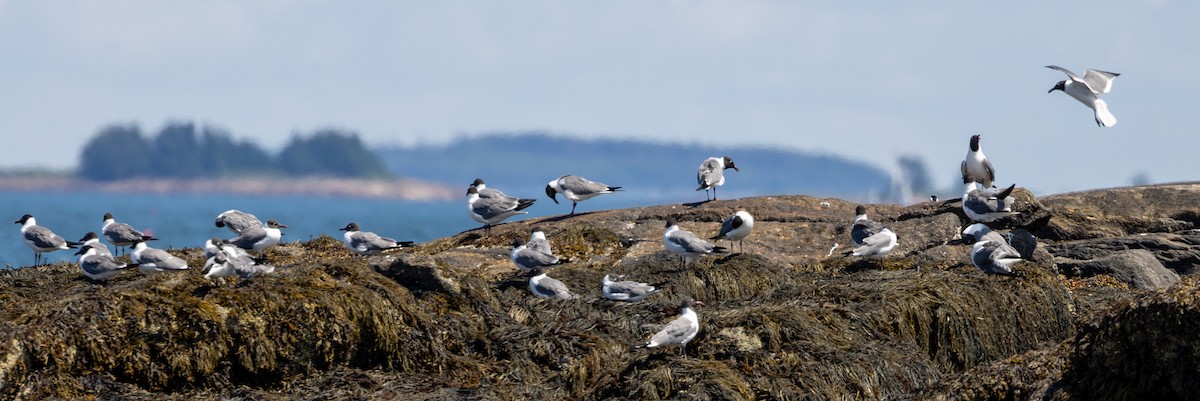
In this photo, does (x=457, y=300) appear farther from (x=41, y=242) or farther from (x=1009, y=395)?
(x=41, y=242)

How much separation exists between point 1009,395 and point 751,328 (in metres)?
2.38

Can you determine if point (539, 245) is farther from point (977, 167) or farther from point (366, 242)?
point (977, 167)

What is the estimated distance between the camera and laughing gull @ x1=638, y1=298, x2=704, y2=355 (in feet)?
34.4

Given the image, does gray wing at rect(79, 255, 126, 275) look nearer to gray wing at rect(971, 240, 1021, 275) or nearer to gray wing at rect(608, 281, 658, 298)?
gray wing at rect(608, 281, 658, 298)

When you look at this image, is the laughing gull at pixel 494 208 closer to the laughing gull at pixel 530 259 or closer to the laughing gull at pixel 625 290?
the laughing gull at pixel 530 259

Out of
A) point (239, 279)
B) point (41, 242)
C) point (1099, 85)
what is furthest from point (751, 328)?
point (41, 242)

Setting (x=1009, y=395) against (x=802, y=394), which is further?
(x=802, y=394)

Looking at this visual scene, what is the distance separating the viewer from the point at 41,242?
1777 centimetres

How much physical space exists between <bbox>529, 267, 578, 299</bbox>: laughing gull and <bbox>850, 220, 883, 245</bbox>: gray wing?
12.9 ft

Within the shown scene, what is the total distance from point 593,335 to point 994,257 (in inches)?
176

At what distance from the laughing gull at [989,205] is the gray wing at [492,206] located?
6584 millimetres

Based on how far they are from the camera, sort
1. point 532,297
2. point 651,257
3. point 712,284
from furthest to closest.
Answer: point 651,257, point 712,284, point 532,297

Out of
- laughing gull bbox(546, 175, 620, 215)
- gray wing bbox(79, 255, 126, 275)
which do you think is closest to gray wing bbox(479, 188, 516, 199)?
laughing gull bbox(546, 175, 620, 215)

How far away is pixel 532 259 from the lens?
46.1ft
